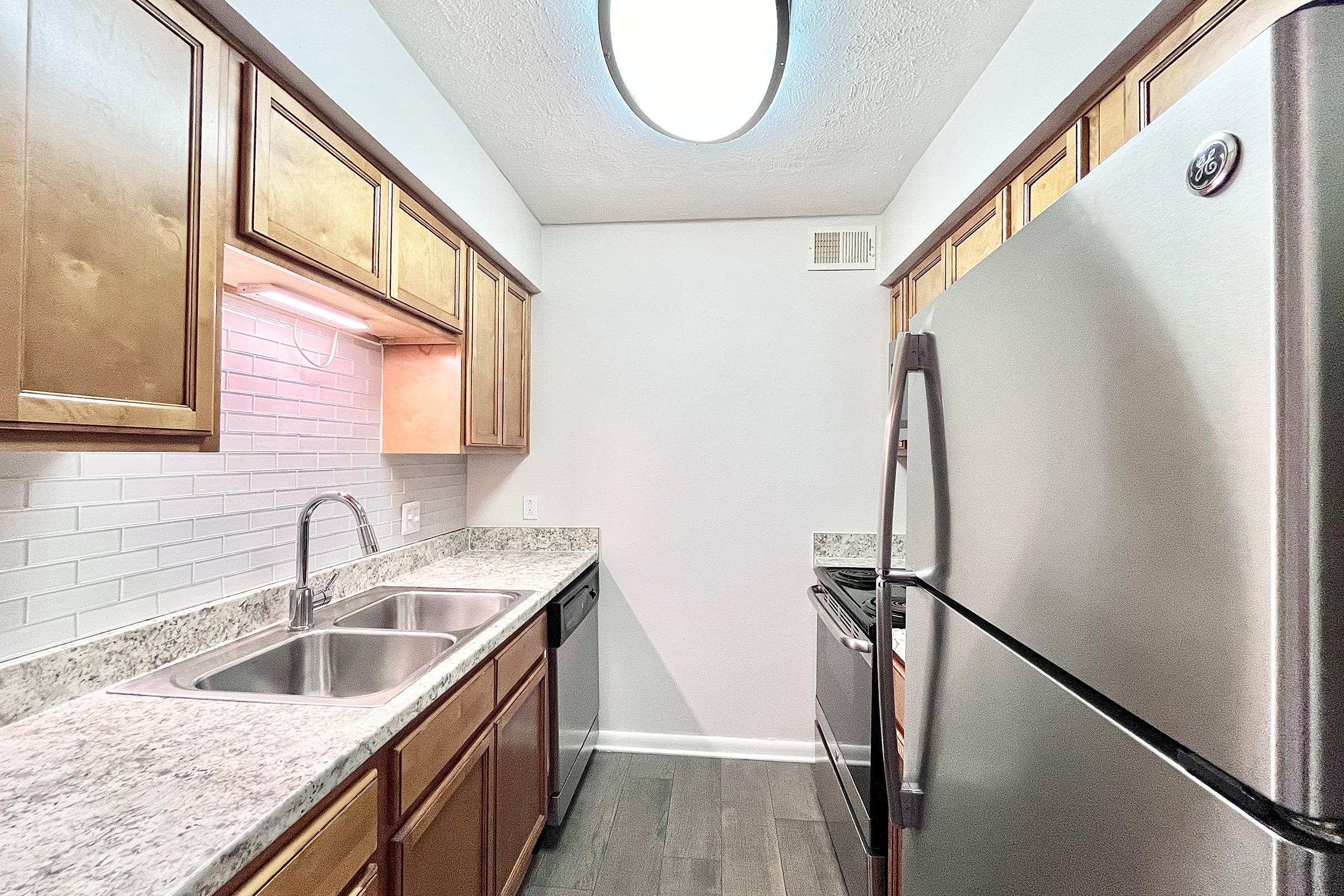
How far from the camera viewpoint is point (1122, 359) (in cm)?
48

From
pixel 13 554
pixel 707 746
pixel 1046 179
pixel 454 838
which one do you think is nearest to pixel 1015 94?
pixel 1046 179

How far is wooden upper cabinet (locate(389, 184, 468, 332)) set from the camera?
1743mm

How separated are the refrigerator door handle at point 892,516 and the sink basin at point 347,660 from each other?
3.43 ft

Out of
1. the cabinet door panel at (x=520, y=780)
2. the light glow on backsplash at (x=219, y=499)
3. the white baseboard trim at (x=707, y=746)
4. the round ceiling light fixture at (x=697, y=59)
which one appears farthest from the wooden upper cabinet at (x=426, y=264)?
the white baseboard trim at (x=707, y=746)

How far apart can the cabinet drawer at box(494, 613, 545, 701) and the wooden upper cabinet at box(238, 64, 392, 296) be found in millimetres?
1068

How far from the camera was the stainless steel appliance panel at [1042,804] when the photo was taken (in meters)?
0.39

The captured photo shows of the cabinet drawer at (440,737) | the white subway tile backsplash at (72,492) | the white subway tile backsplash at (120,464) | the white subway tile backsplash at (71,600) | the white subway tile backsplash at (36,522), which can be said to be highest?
the white subway tile backsplash at (120,464)

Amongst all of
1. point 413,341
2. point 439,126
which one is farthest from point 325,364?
point 439,126

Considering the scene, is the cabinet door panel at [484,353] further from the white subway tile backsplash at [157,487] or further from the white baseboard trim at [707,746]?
the white baseboard trim at [707,746]

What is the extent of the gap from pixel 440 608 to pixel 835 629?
131cm

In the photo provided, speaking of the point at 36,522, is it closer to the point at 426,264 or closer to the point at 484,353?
the point at 426,264

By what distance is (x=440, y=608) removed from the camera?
203 centimetres

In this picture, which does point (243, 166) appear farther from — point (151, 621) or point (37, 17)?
point (151, 621)

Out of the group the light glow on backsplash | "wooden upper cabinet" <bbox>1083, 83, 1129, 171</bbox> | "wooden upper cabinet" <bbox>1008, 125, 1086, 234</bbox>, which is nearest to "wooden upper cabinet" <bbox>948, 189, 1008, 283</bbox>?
"wooden upper cabinet" <bbox>1008, 125, 1086, 234</bbox>
